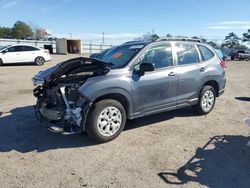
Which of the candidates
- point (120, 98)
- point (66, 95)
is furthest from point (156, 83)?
point (66, 95)

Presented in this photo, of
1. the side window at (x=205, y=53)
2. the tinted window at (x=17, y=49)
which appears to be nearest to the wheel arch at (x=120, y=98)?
the side window at (x=205, y=53)

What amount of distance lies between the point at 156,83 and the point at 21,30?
79740 millimetres

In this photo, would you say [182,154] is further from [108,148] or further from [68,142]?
[68,142]

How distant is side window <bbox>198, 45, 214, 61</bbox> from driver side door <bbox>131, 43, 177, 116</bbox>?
115 centimetres

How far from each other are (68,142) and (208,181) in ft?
8.79

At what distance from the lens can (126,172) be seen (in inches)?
188

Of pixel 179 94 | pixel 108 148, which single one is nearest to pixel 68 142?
pixel 108 148

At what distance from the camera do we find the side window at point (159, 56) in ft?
21.8

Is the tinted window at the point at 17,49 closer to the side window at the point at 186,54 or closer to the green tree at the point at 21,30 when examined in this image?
the side window at the point at 186,54

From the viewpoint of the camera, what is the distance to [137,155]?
540 centimetres

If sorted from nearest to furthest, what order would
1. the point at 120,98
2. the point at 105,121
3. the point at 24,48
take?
the point at 105,121, the point at 120,98, the point at 24,48

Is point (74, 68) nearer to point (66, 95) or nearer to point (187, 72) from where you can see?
point (66, 95)

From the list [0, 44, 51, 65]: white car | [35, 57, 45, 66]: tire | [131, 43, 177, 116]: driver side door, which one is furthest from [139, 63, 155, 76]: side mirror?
[35, 57, 45, 66]: tire

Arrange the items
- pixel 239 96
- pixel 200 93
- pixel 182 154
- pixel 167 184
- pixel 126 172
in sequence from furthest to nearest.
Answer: pixel 239 96
pixel 200 93
pixel 182 154
pixel 126 172
pixel 167 184
